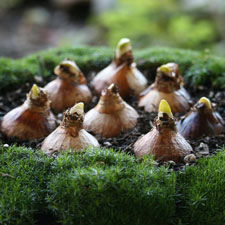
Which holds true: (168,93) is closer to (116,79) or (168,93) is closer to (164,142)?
(116,79)

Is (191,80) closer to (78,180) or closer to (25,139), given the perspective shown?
(25,139)

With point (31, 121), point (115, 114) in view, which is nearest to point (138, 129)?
point (115, 114)

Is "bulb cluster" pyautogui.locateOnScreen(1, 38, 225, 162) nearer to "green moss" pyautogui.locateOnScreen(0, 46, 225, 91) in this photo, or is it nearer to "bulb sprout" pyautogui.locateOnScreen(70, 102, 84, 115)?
"bulb sprout" pyautogui.locateOnScreen(70, 102, 84, 115)

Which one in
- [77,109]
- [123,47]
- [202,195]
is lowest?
[202,195]

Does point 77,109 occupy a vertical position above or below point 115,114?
above

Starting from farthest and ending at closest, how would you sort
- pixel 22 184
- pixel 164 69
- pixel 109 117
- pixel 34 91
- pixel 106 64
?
pixel 106 64, pixel 164 69, pixel 109 117, pixel 34 91, pixel 22 184

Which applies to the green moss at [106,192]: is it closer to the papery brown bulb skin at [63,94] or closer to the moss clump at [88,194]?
the moss clump at [88,194]

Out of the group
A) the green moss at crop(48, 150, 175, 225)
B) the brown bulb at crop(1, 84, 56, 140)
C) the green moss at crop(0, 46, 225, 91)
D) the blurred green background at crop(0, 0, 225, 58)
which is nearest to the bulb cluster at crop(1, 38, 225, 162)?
the brown bulb at crop(1, 84, 56, 140)

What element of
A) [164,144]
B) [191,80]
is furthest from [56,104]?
[191,80]
